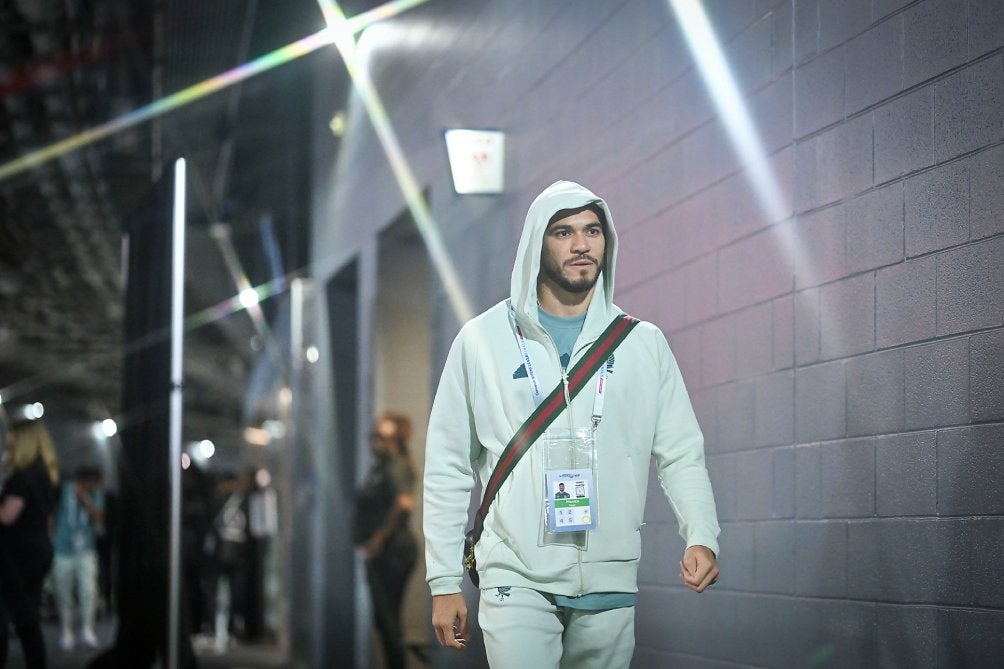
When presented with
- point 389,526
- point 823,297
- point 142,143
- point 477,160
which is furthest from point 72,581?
point 823,297

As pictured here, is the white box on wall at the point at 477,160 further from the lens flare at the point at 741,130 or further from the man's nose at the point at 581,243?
the man's nose at the point at 581,243

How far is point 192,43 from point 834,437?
25.0 ft

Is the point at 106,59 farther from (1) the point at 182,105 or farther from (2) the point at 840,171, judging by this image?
(2) the point at 840,171

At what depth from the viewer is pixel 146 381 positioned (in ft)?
18.8

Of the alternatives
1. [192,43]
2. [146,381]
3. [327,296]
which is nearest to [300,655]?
[327,296]

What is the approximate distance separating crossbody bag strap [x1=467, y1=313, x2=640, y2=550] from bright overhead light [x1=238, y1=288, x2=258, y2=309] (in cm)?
1438

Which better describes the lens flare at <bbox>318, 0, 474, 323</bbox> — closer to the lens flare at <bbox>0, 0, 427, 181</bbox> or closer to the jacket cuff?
the lens flare at <bbox>0, 0, 427, 181</bbox>

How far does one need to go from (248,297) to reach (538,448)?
1518 centimetres

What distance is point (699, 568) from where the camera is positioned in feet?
8.34

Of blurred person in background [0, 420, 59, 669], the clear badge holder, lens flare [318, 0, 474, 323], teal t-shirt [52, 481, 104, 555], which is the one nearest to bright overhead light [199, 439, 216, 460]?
teal t-shirt [52, 481, 104, 555]

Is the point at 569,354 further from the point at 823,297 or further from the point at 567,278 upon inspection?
the point at 823,297

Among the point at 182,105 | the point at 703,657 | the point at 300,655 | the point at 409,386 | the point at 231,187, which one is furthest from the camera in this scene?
the point at 231,187

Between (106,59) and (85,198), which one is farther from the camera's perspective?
(85,198)

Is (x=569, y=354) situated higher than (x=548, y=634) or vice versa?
(x=569, y=354)
